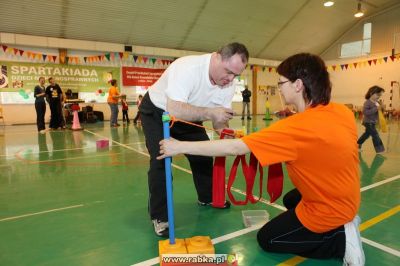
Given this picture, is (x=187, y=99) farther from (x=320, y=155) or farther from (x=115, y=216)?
(x=115, y=216)

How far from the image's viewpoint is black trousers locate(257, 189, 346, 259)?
1.90m

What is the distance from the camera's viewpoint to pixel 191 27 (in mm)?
13812

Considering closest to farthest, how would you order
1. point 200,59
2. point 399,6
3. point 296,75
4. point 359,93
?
point 296,75
point 200,59
point 399,6
point 359,93

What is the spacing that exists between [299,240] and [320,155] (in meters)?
→ 0.65

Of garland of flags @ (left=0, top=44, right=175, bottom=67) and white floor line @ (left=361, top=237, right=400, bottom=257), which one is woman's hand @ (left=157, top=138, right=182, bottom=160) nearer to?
white floor line @ (left=361, top=237, right=400, bottom=257)

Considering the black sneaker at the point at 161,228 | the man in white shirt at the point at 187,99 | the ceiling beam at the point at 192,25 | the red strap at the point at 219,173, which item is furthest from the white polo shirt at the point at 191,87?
the ceiling beam at the point at 192,25

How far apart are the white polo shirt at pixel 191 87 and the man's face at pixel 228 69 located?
92mm

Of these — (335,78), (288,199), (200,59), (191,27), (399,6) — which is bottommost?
(288,199)

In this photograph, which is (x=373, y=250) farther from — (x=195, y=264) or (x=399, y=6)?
(x=399, y=6)

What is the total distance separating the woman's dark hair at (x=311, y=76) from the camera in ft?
5.46

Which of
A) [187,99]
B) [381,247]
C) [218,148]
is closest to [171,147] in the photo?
[218,148]

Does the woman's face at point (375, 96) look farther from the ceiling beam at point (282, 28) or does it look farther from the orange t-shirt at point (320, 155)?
the ceiling beam at point (282, 28)

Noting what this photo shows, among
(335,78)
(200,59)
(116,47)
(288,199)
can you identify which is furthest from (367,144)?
(335,78)

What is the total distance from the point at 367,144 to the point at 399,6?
13502 mm
